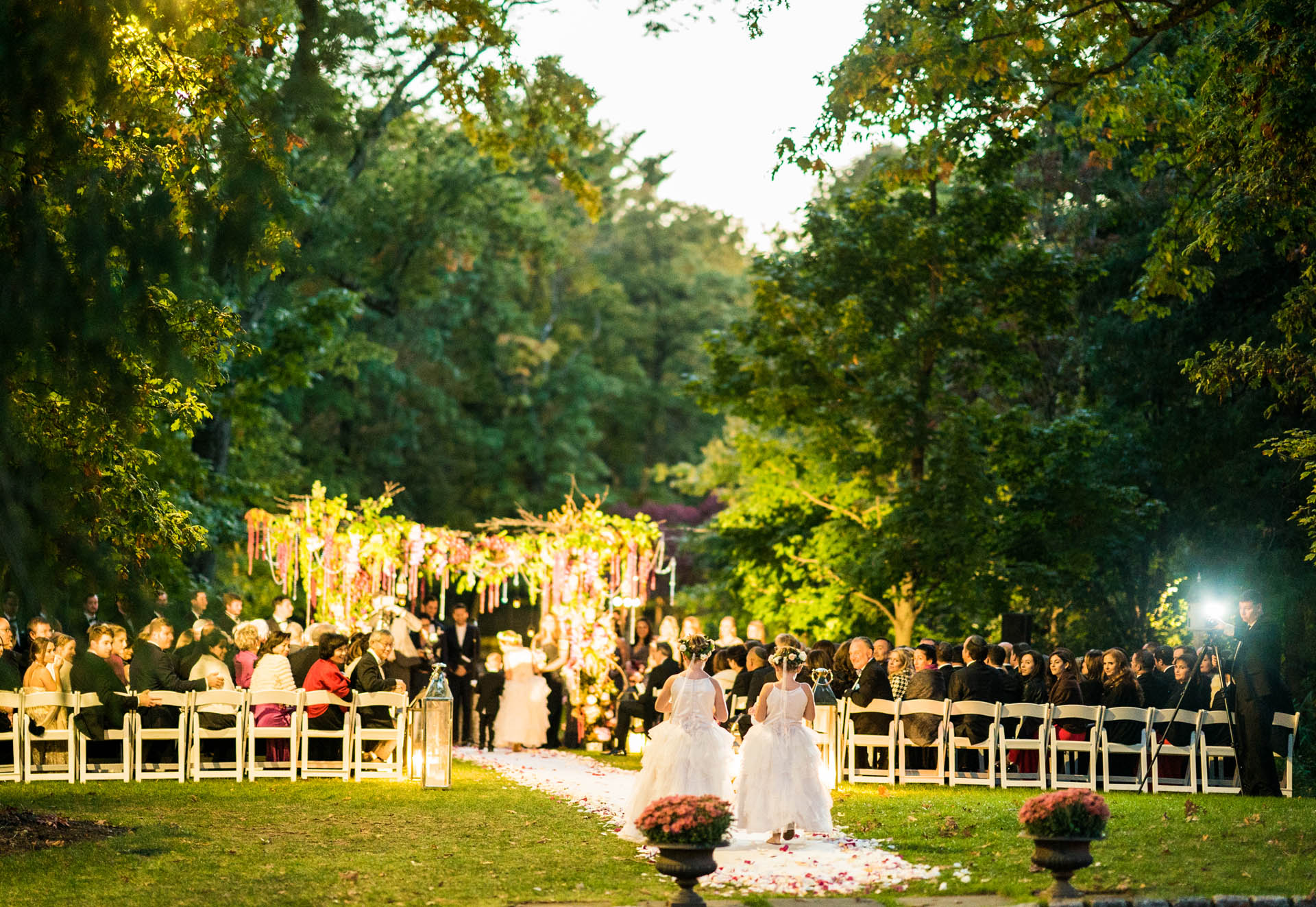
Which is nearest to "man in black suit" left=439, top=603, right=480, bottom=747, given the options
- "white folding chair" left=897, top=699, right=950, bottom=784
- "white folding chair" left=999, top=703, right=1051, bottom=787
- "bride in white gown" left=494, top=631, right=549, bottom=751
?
"bride in white gown" left=494, top=631, right=549, bottom=751

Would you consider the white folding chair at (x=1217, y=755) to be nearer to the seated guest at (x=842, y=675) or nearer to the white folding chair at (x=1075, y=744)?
the white folding chair at (x=1075, y=744)

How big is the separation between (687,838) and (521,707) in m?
10.9

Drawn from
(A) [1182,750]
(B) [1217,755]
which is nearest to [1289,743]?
Result: (B) [1217,755]

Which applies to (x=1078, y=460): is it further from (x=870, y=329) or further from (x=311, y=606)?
(x=311, y=606)

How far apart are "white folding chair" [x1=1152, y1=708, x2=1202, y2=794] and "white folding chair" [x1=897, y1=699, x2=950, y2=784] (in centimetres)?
187

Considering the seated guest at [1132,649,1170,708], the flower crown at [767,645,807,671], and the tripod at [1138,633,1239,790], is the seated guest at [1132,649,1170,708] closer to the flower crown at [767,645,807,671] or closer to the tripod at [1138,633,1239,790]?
the tripod at [1138,633,1239,790]

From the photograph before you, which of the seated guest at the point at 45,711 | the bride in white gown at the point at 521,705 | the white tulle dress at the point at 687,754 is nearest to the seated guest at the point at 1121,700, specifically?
the white tulle dress at the point at 687,754

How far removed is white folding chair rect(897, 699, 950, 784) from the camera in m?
13.0

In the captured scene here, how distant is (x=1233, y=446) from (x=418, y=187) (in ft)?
55.3

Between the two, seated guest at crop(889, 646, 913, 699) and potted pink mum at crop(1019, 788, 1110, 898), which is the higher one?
seated guest at crop(889, 646, 913, 699)

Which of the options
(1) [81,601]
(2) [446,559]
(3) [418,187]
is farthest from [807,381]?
(1) [81,601]

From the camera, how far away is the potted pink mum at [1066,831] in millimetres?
7203

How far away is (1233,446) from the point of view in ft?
64.5

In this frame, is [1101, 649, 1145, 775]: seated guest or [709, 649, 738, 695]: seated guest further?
[709, 649, 738, 695]: seated guest
